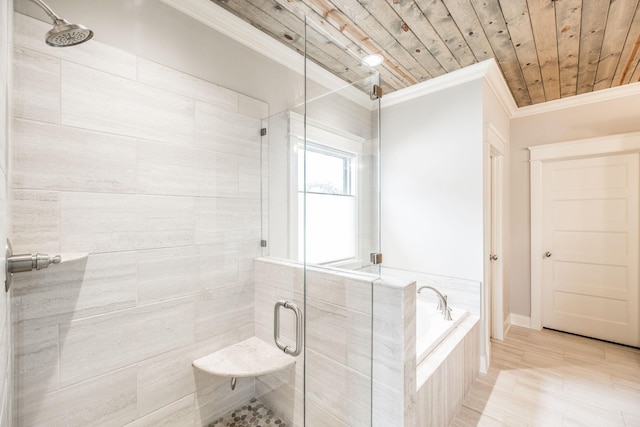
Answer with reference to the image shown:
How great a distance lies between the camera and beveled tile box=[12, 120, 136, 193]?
1129 millimetres

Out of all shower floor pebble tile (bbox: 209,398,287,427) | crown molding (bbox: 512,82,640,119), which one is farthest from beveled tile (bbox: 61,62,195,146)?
crown molding (bbox: 512,82,640,119)

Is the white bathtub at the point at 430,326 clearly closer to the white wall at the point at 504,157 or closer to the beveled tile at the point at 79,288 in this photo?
the white wall at the point at 504,157

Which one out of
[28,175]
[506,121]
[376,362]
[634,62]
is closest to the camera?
[28,175]

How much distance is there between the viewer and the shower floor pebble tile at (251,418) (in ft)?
5.62

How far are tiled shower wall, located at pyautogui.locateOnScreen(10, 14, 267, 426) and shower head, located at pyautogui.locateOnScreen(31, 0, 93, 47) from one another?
0.38 m

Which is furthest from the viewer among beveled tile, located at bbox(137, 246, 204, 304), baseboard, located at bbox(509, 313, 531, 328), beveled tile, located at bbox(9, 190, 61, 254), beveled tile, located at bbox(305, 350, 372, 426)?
baseboard, located at bbox(509, 313, 531, 328)

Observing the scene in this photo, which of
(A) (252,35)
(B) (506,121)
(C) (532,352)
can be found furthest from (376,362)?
(B) (506,121)

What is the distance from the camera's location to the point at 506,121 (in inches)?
128

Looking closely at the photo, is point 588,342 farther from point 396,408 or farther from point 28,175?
point 28,175

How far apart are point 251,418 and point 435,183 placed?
2.38 meters

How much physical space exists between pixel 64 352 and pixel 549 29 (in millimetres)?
3383

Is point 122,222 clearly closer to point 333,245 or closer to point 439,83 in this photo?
point 333,245

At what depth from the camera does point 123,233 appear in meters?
1.38

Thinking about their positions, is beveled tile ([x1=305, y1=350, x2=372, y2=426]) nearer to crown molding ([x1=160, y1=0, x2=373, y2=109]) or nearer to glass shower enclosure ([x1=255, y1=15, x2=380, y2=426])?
glass shower enclosure ([x1=255, y1=15, x2=380, y2=426])
